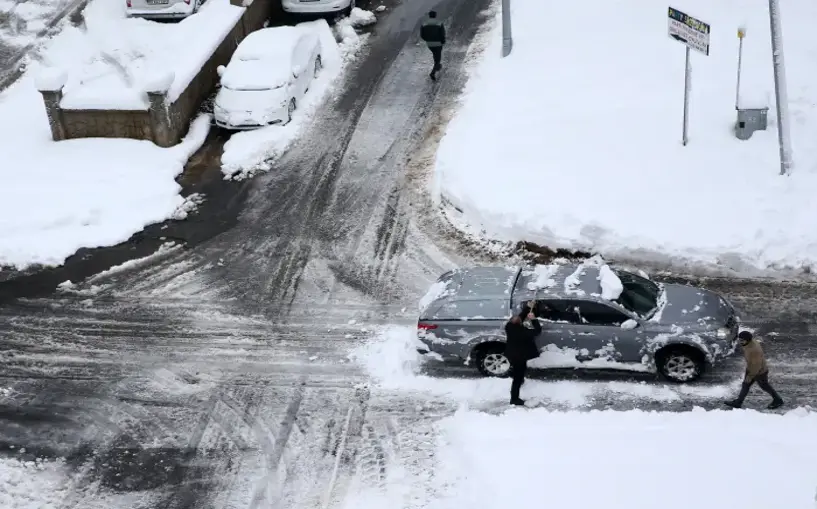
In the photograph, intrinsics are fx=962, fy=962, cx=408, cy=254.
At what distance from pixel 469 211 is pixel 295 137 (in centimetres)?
503

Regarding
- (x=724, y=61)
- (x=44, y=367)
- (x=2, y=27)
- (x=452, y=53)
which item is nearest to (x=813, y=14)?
(x=724, y=61)

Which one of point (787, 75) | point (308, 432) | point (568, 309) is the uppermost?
point (787, 75)

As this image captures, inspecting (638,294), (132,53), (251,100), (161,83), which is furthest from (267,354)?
(132,53)

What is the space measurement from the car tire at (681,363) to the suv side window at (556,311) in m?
1.27

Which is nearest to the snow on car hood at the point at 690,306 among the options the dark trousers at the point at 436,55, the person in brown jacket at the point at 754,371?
the person in brown jacket at the point at 754,371

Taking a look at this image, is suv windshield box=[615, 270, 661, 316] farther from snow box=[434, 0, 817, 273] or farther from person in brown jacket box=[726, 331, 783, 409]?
snow box=[434, 0, 817, 273]

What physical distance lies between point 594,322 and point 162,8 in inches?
611

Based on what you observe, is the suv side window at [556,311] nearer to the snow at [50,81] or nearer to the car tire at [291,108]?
the car tire at [291,108]

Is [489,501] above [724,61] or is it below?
below

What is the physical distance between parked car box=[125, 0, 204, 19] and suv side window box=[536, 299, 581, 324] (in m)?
14.5

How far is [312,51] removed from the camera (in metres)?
22.7

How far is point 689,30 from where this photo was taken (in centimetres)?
1673

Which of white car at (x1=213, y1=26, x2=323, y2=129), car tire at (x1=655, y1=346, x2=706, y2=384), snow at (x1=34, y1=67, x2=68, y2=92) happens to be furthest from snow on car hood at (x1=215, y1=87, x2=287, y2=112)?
car tire at (x1=655, y1=346, x2=706, y2=384)

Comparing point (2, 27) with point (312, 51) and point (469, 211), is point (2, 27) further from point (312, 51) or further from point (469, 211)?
point (469, 211)
